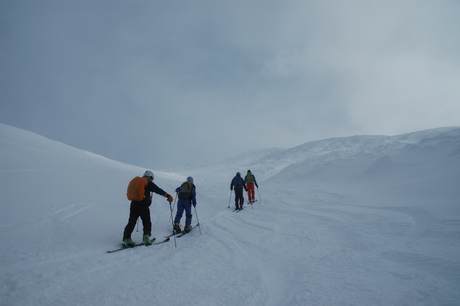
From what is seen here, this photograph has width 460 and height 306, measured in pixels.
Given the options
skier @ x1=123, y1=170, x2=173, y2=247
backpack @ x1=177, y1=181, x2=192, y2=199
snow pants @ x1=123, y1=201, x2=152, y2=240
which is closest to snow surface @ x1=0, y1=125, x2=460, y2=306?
skier @ x1=123, y1=170, x2=173, y2=247

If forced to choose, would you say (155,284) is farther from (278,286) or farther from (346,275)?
(346,275)

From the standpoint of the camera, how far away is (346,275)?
373cm

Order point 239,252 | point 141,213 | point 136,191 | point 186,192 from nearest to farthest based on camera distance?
1. point 239,252
2. point 136,191
3. point 141,213
4. point 186,192

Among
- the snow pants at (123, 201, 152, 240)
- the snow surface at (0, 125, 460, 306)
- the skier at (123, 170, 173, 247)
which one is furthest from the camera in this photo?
the snow pants at (123, 201, 152, 240)

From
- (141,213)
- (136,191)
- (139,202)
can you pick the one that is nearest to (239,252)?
(141,213)

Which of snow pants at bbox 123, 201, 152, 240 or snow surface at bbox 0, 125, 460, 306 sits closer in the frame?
snow surface at bbox 0, 125, 460, 306

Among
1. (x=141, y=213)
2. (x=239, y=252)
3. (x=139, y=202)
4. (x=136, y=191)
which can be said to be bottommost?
(x=239, y=252)

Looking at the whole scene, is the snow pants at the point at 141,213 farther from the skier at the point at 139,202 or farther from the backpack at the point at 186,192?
the backpack at the point at 186,192

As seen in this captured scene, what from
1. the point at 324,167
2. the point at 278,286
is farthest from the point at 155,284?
the point at 324,167

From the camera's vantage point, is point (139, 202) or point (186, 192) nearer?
point (139, 202)

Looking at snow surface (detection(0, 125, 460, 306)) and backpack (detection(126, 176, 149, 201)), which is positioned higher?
backpack (detection(126, 176, 149, 201))

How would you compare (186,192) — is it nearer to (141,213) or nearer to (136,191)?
(141,213)

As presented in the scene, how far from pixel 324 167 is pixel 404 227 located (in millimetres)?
16353

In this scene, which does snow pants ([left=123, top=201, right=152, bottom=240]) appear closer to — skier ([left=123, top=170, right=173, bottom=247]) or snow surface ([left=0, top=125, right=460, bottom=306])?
skier ([left=123, top=170, right=173, bottom=247])
